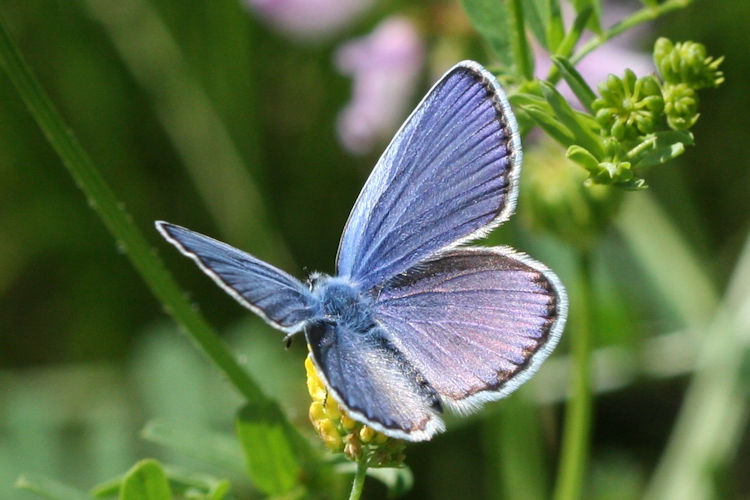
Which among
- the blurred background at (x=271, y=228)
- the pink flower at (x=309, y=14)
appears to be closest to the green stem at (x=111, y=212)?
the blurred background at (x=271, y=228)

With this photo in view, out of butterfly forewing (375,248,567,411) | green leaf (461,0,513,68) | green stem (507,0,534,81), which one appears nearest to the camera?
butterfly forewing (375,248,567,411)

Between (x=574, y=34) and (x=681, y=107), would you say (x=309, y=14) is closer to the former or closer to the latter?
(x=574, y=34)

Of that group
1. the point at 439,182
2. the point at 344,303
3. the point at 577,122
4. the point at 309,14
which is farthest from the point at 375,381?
the point at 309,14

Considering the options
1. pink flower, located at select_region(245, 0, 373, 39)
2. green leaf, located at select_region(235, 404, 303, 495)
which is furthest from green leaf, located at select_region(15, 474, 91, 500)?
pink flower, located at select_region(245, 0, 373, 39)

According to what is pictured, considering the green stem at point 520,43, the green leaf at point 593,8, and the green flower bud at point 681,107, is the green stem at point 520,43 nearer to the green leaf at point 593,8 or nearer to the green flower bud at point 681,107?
the green leaf at point 593,8

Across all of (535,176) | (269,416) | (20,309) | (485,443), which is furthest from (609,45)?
(20,309)

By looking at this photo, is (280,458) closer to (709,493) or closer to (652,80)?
(652,80)

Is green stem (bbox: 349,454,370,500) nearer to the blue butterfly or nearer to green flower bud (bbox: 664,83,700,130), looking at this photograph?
the blue butterfly
